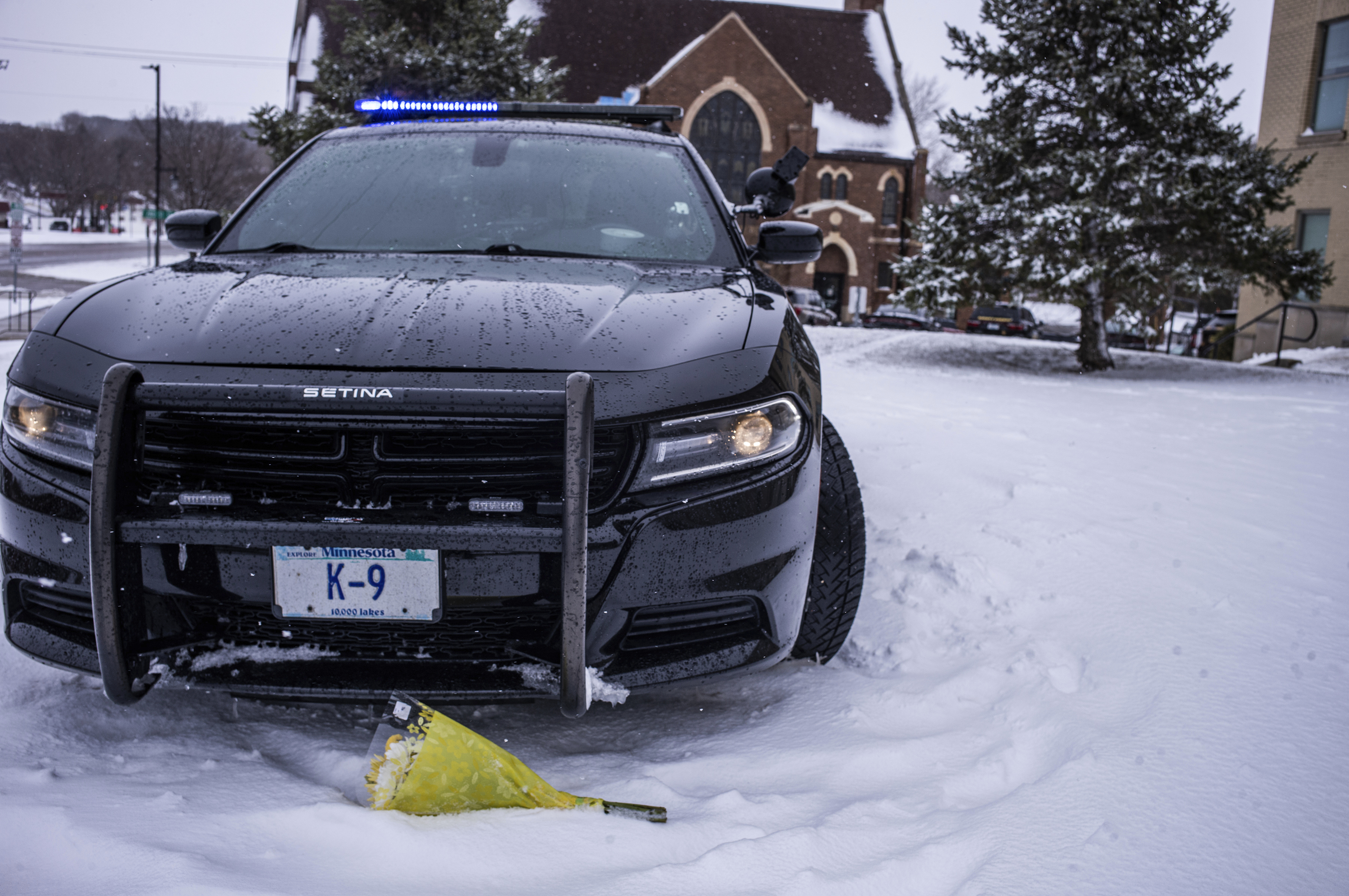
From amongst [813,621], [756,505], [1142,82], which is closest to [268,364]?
[756,505]

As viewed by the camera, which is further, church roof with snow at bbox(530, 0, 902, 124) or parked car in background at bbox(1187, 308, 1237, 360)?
church roof with snow at bbox(530, 0, 902, 124)

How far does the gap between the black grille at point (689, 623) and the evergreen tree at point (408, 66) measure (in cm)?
1802

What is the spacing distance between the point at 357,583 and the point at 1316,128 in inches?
906

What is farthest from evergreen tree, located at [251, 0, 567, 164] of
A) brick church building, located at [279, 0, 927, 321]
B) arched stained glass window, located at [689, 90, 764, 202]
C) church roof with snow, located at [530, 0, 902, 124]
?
arched stained glass window, located at [689, 90, 764, 202]

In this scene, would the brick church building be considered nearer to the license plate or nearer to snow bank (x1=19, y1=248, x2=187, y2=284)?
snow bank (x1=19, y1=248, x2=187, y2=284)

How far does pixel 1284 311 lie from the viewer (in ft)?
52.7

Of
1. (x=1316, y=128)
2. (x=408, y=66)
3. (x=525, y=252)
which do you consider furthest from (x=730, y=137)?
(x=525, y=252)

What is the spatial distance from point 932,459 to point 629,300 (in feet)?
10.6

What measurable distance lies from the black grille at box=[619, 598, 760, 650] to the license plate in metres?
0.42

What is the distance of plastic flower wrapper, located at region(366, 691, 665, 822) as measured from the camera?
5.70 ft

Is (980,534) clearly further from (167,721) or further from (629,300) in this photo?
(167,721)

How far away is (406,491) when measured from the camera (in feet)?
6.07

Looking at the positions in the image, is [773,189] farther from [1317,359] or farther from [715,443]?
[1317,359]

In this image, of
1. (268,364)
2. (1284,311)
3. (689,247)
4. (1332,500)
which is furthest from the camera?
(1284,311)
